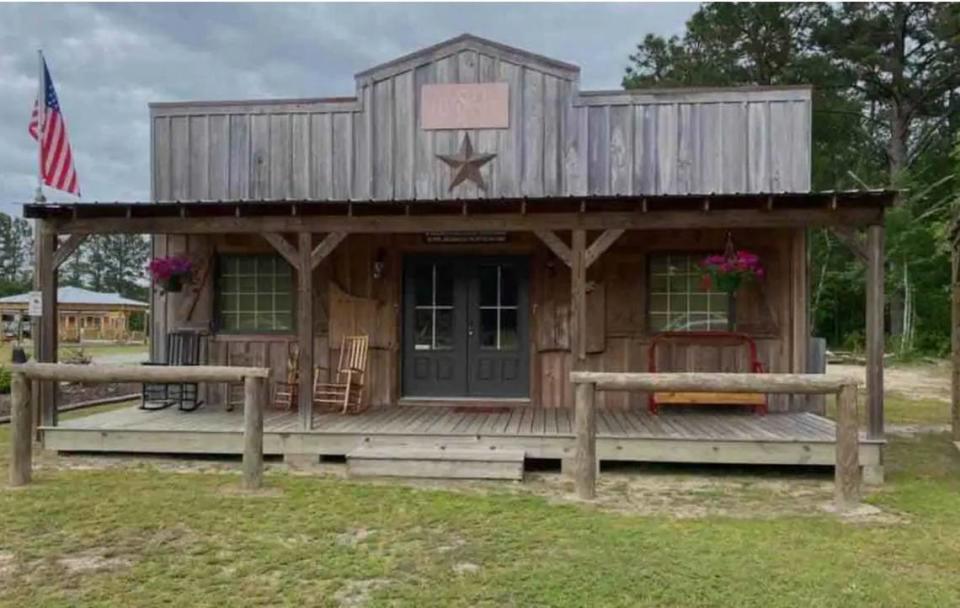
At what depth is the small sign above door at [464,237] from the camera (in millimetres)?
8227

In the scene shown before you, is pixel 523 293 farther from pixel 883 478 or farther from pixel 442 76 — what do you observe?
pixel 883 478

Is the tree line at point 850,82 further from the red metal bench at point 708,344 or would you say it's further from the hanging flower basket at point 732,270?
the hanging flower basket at point 732,270

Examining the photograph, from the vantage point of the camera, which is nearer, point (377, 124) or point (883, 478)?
point (883, 478)

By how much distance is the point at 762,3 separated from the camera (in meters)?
25.2

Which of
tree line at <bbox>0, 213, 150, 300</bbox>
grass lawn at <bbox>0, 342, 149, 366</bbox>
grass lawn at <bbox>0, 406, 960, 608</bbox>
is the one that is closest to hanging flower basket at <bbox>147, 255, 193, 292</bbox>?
grass lawn at <bbox>0, 406, 960, 608</bbox>

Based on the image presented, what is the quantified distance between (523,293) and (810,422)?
3222 mm

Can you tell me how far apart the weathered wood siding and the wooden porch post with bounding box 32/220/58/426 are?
2.00 m

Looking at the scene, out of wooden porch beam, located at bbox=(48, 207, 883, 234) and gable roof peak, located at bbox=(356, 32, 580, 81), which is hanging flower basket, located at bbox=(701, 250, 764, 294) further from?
gable roof peak, located at bbox=(356, 32, 580, 81)

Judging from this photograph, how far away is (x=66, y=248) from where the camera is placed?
7.06 m

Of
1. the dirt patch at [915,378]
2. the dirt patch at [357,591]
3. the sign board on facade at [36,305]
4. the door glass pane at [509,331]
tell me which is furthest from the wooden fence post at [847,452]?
the dirt patch at [915,378]

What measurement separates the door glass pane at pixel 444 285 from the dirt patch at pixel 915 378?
24.3 feet

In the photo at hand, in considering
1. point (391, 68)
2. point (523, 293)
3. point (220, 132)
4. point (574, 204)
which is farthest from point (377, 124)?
point (574, 204)

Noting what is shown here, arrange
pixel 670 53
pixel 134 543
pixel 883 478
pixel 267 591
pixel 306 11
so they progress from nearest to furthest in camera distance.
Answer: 1. pixel 267 591
2. pixel 134 543
3. pixel 883 478
4. pixel 306 11
5. pixel 670 53

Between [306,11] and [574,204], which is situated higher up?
[306,11]
